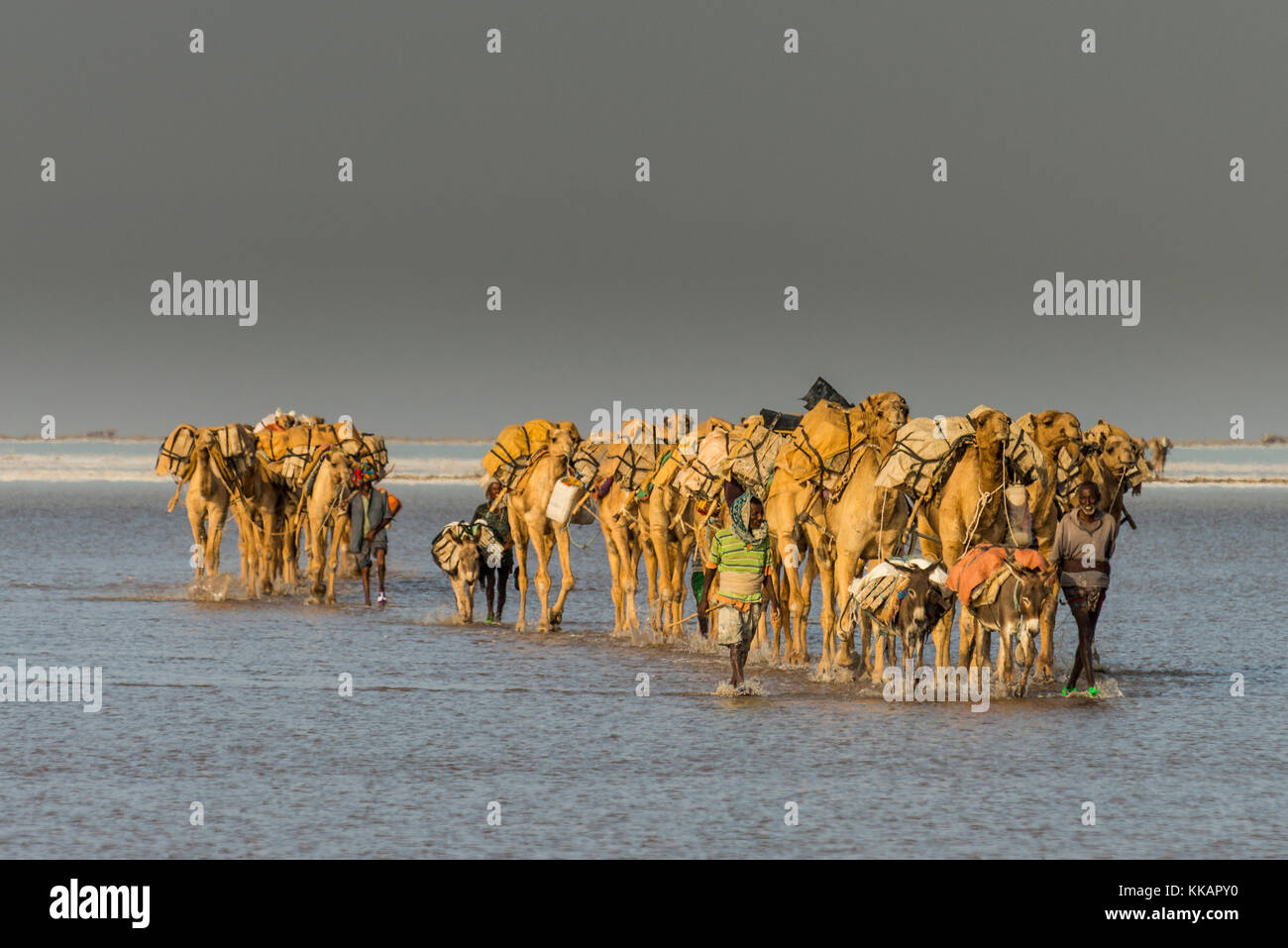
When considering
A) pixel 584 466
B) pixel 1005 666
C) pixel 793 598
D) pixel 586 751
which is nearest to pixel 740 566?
pixel 1005 666

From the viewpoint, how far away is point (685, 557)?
77.6ft

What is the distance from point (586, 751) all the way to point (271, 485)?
53.9 ft

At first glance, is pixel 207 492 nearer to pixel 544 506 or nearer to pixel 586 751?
pixel 544 506

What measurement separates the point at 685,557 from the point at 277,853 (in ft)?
42.0

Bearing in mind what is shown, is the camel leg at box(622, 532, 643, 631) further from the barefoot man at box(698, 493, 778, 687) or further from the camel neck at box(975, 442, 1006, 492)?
the camel neck at box(975, 442, 1006, 492)

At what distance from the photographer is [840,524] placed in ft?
60.8

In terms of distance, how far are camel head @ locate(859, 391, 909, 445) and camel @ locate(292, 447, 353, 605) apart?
Answer: 10.2 metres

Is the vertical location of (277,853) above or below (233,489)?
below

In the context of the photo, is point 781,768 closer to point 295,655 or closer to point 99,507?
point 295,655

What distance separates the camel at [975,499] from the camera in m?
17.6

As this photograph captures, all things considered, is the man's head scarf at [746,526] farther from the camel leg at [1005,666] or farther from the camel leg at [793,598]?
the camel leg at [793,598]

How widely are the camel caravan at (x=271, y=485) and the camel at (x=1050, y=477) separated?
1103 centimetres

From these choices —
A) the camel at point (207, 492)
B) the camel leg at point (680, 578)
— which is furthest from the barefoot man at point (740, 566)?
the camel at point (207, 492)
